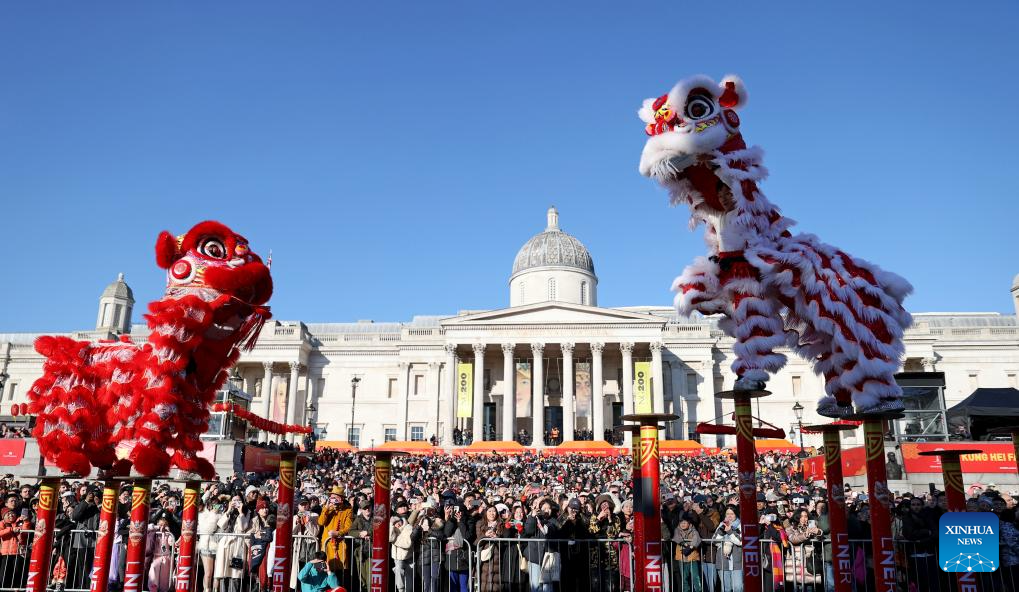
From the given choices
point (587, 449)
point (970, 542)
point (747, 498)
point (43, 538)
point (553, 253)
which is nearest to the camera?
point (970, 542)

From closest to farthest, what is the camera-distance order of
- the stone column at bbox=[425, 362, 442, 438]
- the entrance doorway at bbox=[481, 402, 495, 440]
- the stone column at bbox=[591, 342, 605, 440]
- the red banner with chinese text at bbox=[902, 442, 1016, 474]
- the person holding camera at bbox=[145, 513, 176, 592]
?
the person holding camera at bbox=[145, 513, 176, 592], the red banner with chinese text at bbox=[902, 442, 1016, 474], the stone column at bbox=[591, 342, 605, 440], the stone column at bbox=[425, 362, 442, 438], the entrance doorway at bbox=[481, 402, 495, 440]

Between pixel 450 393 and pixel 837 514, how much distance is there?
44.7 m

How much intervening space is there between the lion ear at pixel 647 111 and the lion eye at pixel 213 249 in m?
4.81

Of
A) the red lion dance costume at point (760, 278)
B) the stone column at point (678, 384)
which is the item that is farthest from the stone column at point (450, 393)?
the red lion dance costume at point (760, 278)

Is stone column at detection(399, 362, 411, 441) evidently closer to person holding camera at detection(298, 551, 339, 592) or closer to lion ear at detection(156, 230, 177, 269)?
person holding camera at detection(298, 551, 339, 592)

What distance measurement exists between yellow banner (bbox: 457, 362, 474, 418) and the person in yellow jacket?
3697 cm

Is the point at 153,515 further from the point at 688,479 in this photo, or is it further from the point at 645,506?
the point at 688,479

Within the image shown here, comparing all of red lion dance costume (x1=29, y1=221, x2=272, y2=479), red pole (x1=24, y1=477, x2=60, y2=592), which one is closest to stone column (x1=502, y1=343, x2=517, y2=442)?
red lion dance costume (x1=29, y1=221, x2=272, y2=479)

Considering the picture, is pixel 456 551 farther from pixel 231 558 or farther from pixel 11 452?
pixel 11 452

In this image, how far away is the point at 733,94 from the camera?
7.02 m

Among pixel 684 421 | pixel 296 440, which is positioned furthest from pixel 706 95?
pixel 684 421

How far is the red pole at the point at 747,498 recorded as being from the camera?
19.5ft

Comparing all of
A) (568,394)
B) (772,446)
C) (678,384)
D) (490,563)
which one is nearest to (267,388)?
(568,394)

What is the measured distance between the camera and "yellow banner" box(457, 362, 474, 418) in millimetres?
49281
